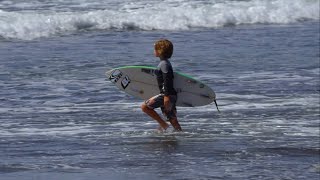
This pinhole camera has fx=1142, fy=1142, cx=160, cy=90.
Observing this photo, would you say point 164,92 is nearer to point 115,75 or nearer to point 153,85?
point 153,85

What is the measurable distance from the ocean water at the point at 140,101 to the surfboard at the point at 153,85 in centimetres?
28

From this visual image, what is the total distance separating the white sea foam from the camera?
74.5ft

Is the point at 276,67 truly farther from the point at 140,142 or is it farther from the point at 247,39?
the point at 140,142

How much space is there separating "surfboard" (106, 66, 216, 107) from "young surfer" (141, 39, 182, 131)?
0.39m

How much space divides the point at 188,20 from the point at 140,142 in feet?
45.0

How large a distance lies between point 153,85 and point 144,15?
479 inches

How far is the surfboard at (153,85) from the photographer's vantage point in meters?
12.4

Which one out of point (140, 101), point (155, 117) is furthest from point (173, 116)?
point (140, 101)

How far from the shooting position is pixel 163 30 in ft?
77.5

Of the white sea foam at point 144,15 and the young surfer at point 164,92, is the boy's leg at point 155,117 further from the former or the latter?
the white sea foam at point 144,15

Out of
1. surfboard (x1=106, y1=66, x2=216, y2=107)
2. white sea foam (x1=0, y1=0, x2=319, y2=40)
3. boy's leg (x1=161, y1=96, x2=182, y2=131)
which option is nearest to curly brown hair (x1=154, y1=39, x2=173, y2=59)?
boy's leg (x1=161, y1=96, x2=182, y2=131)

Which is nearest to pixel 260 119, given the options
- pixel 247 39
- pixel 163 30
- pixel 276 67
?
pixel 276 67

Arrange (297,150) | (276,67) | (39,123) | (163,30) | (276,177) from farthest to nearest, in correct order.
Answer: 1. (163,30)
2. (276,67)
3. (39,123)
4. (297,150)
5. (276,177)

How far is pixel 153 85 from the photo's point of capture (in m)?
12.5
